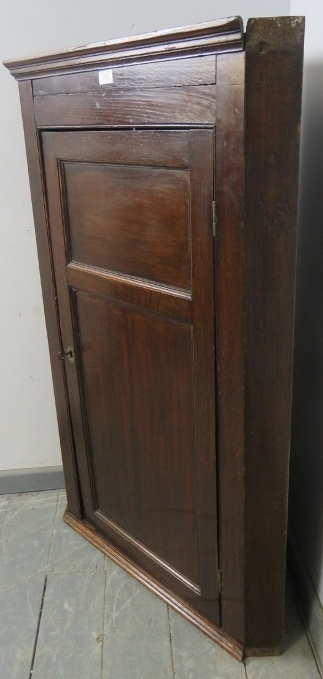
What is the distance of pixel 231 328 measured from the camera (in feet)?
3.31

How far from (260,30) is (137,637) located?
1.31m

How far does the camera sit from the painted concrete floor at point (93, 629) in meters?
1.30

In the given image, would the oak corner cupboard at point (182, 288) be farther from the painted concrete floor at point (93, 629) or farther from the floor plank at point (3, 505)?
the floor plank at point (3, 505)

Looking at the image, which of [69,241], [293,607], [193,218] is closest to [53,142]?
[69,241]

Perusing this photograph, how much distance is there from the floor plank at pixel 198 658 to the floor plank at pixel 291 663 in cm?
3

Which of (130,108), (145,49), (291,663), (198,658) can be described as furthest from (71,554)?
(145,49)

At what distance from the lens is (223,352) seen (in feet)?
3.42

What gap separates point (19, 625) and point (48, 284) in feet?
2.84

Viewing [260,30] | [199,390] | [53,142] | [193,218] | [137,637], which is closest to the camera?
[260,30]

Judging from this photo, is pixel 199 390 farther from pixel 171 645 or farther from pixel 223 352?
pixel 171 645

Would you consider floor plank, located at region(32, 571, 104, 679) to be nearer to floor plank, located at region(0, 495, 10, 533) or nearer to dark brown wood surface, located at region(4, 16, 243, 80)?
floor plank, located at region(0, 495, 10, 533)

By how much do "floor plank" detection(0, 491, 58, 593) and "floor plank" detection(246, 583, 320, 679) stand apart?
63cm

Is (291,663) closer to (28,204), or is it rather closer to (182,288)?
(182,288)

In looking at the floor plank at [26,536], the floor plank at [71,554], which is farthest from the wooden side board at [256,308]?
the floor plank at [26,536]
